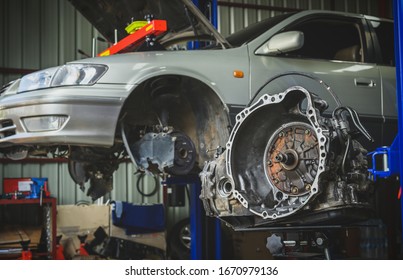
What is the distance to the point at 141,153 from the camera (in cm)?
331

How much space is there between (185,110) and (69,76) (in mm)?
745

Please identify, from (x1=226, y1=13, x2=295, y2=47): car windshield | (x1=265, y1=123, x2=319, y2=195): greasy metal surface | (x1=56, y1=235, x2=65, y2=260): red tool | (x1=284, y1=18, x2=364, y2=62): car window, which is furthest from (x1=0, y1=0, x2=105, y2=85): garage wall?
(x1=265, y1=123, x2=319, y2=195): greasy metal surface

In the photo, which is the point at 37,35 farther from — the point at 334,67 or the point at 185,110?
Result: the point at 334,67

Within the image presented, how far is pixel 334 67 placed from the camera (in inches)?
147

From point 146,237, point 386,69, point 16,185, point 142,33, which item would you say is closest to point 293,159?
point 142,33

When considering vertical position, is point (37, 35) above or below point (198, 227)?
above

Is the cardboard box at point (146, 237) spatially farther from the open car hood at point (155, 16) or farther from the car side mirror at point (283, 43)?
the car side mirror at point (283, 43)

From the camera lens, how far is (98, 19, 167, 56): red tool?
361 centimetres

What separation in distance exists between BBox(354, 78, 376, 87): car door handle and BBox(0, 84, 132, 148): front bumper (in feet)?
4.88

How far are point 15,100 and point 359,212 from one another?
6.17ft

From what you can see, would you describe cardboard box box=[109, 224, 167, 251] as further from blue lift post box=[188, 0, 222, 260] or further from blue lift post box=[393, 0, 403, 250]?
blue lift post box=[393, 0, 403, 250]

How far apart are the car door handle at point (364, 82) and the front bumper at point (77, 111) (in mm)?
1487

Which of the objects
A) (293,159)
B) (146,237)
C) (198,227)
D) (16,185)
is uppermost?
(16,185)

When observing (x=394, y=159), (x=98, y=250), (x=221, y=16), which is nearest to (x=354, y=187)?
(x=394, y=159)
